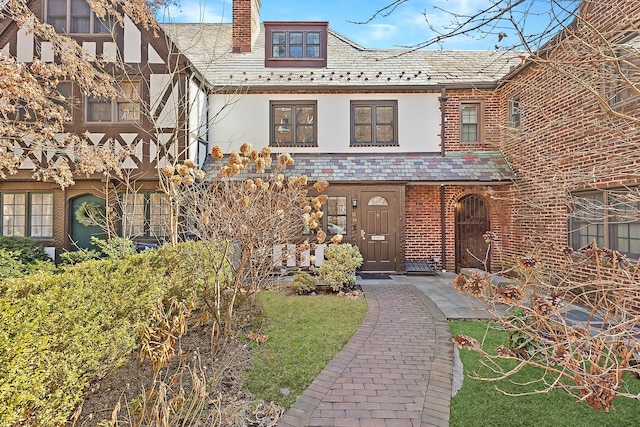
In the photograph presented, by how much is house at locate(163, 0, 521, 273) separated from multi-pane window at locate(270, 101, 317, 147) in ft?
0.11

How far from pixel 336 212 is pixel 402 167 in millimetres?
2510

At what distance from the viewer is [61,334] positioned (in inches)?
117

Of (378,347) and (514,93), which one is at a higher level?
(514,93)

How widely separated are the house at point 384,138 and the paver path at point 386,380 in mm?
4933

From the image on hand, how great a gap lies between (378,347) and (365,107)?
27.4ft

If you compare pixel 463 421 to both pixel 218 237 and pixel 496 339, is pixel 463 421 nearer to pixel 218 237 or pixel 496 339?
pixel 496 339

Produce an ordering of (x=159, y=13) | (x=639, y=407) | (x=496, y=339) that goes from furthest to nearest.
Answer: (x=159, y=13) < (x=496, y=339) < (x=639, y=407)

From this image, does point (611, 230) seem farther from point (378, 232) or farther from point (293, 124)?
point (293, 124)

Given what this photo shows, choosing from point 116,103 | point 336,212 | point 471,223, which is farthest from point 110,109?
point 471,223

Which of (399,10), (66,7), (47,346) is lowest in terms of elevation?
(47,346)

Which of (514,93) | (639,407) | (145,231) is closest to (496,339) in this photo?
(639,407)

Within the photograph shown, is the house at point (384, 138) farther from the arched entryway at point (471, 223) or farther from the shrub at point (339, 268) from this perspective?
the shrub at point (339, 268)

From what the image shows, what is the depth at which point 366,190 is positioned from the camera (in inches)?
414

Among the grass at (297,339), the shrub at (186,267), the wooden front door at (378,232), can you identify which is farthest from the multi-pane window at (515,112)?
the shrub at (186,267)
